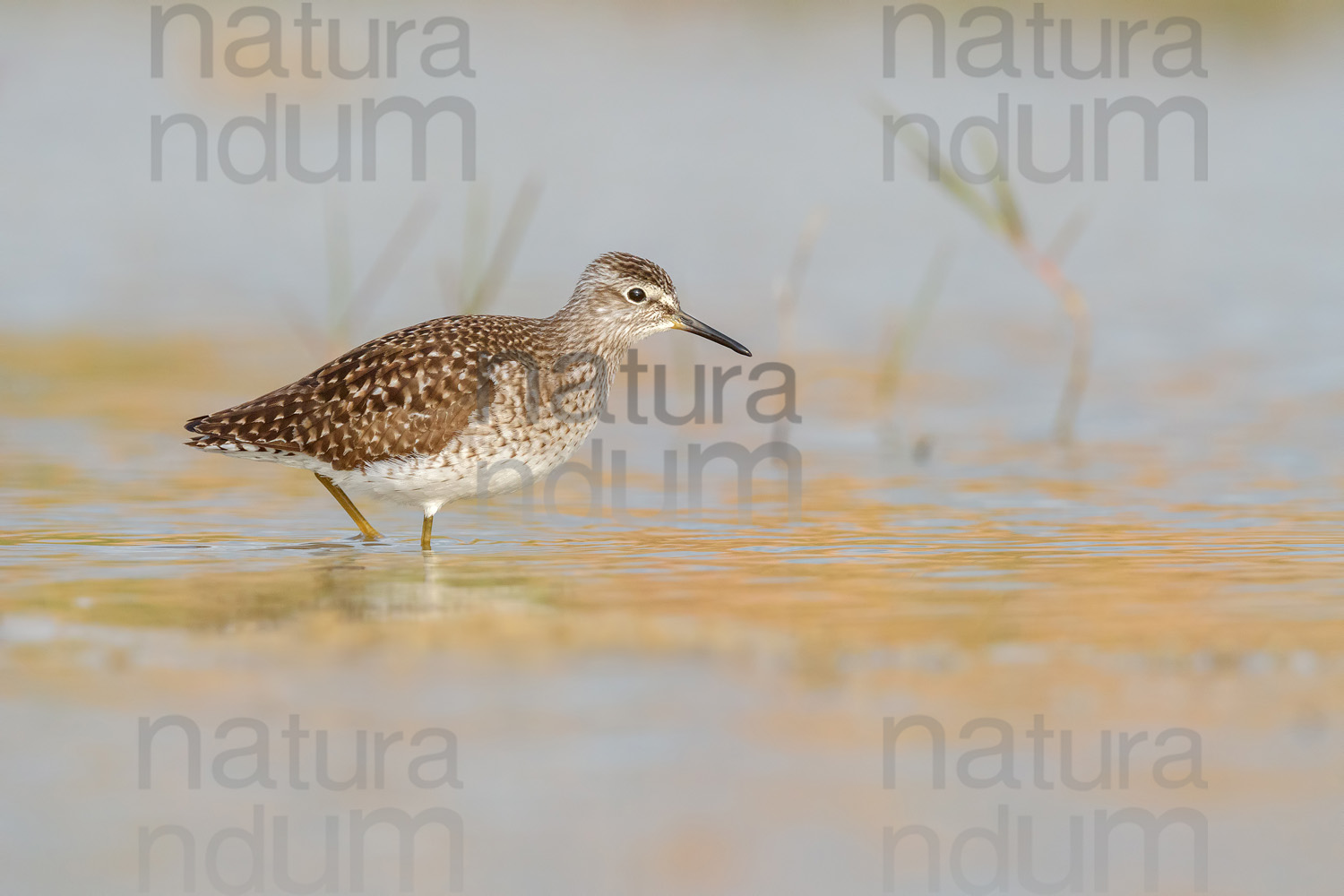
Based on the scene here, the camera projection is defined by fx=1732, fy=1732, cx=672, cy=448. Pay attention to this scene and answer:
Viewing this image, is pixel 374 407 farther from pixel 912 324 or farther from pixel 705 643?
pixel 912 324

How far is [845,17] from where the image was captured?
29.3 metres

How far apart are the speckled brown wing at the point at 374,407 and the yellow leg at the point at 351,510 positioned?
0.35 m

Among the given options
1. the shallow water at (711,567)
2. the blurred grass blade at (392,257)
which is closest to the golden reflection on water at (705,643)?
the shallow water at (711,567)

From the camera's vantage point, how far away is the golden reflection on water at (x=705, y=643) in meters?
5.20

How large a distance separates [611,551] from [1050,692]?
321 cm

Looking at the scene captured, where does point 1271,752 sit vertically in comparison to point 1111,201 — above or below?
below

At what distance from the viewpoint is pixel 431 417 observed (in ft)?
30.7

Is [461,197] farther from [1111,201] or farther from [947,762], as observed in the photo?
[947,762]

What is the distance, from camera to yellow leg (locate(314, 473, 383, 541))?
9727 millimetres

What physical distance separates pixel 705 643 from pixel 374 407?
325cm

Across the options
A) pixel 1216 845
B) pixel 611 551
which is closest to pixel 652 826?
pixel 1216 845

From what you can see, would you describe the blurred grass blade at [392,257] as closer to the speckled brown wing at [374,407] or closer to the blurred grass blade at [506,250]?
the blurred grass blade at [506,250]

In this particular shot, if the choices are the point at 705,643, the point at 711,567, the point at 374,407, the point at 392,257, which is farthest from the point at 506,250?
the point at 705,643

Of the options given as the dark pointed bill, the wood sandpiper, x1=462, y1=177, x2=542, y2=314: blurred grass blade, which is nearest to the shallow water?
x1=462, y1=177, x2=542, y2=314: blurred grass blade
